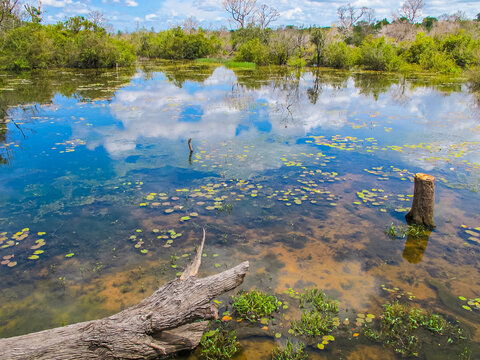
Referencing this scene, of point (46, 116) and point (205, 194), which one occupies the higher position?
point (46, 116)

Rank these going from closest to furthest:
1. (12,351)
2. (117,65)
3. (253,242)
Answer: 1. (12,351)
2. (253,242)
3. (117,65)

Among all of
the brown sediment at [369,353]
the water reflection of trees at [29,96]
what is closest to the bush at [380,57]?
the water reflection of trees at [29,96]

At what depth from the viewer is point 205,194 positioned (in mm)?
6809

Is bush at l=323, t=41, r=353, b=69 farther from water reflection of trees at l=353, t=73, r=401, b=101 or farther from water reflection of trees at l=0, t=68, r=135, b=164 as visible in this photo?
water reflection of trees at l=0, t=68, r=135, b=164

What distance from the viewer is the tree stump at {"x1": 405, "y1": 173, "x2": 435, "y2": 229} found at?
17.4ft

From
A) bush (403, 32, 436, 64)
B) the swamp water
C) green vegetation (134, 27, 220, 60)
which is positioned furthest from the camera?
green vegetation (134, 27, 220, 60)

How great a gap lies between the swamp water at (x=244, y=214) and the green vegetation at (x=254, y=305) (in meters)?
0.15

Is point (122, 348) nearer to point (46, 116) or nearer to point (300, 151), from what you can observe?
point (300, 151)

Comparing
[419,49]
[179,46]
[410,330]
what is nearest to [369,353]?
[410,330]

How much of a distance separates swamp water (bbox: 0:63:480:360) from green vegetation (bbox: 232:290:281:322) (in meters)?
0.15

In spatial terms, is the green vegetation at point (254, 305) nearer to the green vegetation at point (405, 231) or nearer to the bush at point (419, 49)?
the green vegetation at point (405, 231)

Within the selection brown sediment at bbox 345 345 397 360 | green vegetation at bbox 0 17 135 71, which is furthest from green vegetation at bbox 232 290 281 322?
green vegetation at bbox 0 17 135 71

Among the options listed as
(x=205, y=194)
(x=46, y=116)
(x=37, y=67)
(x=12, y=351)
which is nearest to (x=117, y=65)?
(x=37, y=67)

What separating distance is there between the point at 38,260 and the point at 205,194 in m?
3.23
